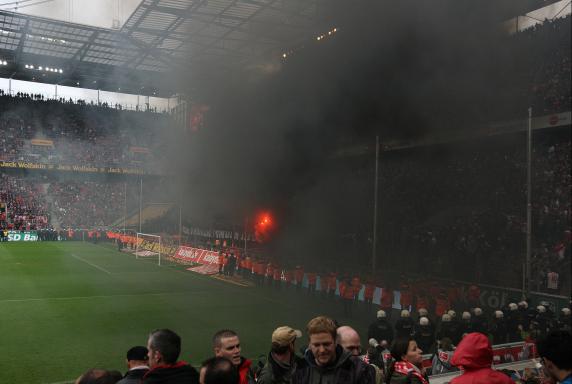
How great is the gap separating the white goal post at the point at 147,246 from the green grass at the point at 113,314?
331 cm

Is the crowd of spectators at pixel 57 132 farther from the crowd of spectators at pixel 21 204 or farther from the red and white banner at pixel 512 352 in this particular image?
the red and white banner at pixel 512 352

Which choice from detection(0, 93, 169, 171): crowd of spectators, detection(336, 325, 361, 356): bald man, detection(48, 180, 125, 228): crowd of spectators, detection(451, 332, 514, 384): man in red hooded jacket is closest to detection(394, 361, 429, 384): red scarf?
detection(336, 325, 361, 356): bald man

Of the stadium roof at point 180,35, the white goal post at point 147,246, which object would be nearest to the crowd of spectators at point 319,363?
the stadium roof at point 180,35

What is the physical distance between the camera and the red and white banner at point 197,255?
45.5 feet

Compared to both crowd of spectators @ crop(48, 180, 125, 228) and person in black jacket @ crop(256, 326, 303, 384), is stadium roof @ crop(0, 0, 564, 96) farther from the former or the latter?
crowd of spectators @ crop(48, 180, 125, 228)

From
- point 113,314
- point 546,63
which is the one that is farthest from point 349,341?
point 113,314

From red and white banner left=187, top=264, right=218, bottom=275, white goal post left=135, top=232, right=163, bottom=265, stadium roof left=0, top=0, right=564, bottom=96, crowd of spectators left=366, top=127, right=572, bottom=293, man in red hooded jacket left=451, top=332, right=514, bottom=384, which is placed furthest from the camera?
white goal post left=135, top=232, right=163, bottom=265

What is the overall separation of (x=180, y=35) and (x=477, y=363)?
719cm

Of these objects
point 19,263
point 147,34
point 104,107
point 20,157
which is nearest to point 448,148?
point 147,34

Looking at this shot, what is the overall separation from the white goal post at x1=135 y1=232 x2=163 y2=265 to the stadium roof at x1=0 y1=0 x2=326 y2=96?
24.3 ft

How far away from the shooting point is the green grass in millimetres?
5801

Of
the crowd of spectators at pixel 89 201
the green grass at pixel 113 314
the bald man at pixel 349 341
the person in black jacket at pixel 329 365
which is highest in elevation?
the crowd of spectators at pixel 89 201

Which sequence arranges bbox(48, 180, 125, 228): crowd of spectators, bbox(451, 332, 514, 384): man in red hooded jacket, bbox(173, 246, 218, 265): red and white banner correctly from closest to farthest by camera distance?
1. bbox(451, 332, 514, 384): man in red hooded jacket
2. bbox(173, 246, 218, 265): red and white banner
3. bbox(48, 180, 125, 228): crowd of spectators

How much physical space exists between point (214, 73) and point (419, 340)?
583 cm
